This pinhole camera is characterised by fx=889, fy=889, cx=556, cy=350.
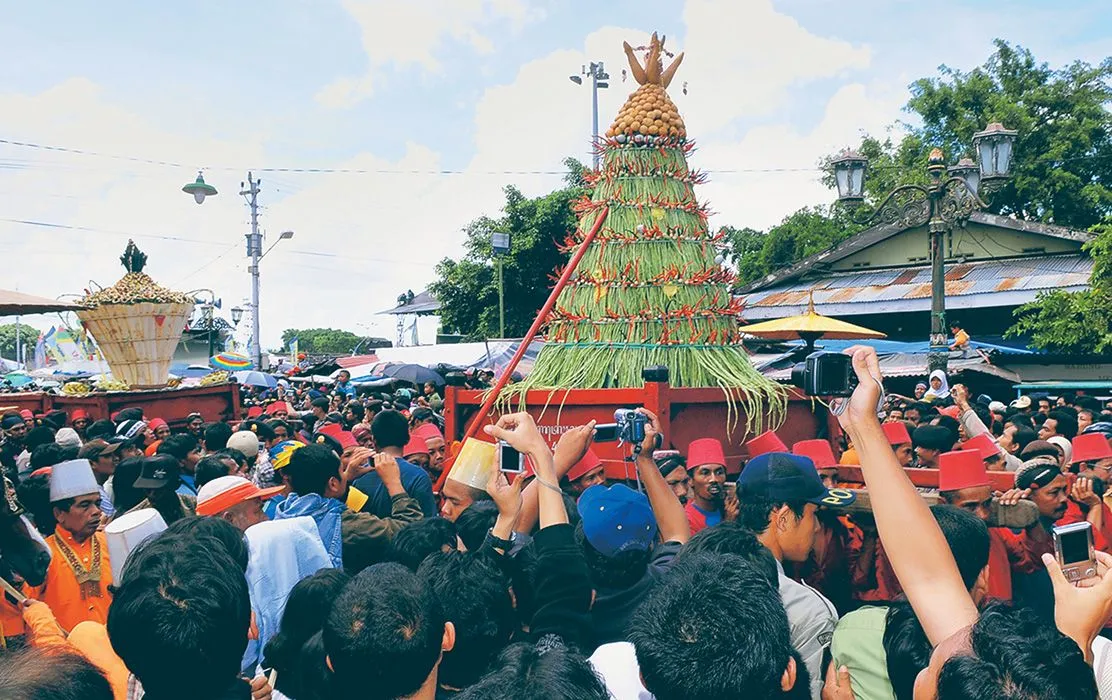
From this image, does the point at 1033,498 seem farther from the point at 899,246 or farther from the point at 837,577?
the point at 899,246

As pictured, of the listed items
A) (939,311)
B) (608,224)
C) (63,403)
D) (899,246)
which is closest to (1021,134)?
(899,246)

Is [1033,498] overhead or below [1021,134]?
below

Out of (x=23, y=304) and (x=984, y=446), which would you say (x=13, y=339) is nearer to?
(x=23, y=304)

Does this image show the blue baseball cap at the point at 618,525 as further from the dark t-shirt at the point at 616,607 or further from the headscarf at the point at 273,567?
the headscarf at the point at 273,567

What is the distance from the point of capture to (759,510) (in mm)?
3398

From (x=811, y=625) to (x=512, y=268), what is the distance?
94.4 feet

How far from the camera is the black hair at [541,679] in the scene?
5.83 ft

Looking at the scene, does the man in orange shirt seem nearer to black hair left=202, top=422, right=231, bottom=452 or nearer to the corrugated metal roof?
black hair left=202, top=422, right=231, bottom=452

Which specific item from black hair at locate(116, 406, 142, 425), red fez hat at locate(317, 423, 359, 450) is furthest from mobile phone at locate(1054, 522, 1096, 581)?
black hair at locate(116, 406, 142, 425)

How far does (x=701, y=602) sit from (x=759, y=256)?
30179 mm

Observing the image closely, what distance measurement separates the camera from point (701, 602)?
82.3 inches

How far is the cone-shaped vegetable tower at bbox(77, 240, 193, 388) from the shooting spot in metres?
11.7

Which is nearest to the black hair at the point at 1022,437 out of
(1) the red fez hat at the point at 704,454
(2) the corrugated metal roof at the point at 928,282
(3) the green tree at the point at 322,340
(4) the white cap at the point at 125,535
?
(1) the red fez hat at the point at 704,454

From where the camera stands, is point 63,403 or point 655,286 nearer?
point 655,286
